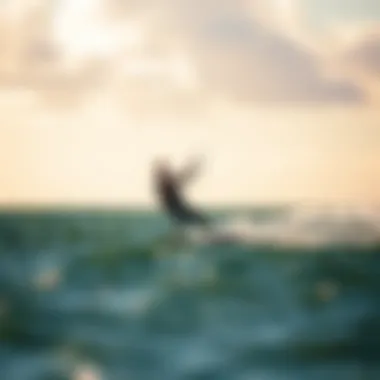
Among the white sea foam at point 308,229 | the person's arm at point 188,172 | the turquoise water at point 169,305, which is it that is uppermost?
the person's arm at point 188,172

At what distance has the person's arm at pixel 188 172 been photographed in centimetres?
123

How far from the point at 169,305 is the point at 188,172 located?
0.23 metres

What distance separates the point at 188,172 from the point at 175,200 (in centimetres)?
6

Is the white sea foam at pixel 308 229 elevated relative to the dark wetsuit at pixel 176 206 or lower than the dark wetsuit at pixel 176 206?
lower

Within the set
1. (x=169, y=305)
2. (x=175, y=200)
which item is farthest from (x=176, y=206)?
(x=169, y=305)

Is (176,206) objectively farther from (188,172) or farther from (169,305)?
(169,305)

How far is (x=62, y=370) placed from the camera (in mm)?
1185

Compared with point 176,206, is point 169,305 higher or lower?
lower

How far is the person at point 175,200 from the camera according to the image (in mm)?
1219

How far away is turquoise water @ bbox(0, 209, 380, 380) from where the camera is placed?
3.91 ft

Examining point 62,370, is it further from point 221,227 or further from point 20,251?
point 221,227

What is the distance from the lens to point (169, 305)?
47.4 inches

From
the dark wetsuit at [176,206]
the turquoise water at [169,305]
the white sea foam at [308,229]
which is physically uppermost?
the dark wetsuit at [176,206]

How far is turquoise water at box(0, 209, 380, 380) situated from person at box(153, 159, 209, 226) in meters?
0.03
